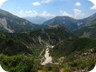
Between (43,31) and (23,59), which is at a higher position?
(23,59)

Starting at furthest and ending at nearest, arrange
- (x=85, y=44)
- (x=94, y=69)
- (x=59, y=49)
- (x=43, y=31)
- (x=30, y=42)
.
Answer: (x=43, y=31) < (x=30, y=42) < (x=59, y=49) < (x=85, y=44) < (x=94, y=69)

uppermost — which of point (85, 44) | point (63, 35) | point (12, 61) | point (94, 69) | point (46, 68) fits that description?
point (94, 69)

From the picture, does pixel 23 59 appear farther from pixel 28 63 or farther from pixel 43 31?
pixel 43 31

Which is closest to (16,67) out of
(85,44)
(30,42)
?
(85,44)

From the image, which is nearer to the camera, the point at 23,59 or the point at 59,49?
the point at 23,59

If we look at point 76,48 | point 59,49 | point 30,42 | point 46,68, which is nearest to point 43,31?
point 30,42

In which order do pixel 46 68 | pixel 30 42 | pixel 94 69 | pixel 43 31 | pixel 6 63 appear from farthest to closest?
pixel 43 31
pixel 30 42
pixel 46 68
pixel 6 63
pixel 94 69

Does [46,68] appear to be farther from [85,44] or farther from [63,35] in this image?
[63,35]

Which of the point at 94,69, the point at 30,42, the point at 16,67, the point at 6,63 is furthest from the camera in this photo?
the point at 30,42

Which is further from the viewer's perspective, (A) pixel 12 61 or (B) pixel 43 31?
(B) pixel 43 31
